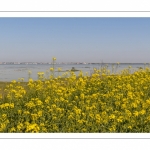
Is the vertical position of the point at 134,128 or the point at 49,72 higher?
the point at 49,72

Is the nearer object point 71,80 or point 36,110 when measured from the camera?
point 36,110

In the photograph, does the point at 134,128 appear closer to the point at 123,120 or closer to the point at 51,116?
the point at 123,120
